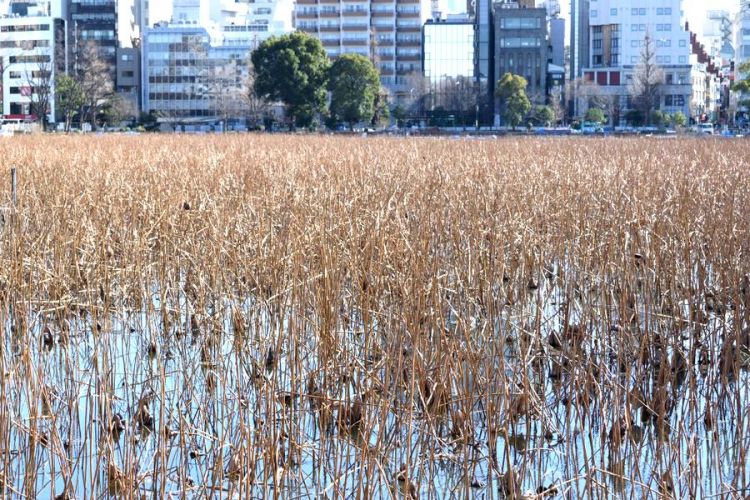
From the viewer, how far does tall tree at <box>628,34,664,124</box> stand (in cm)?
5178

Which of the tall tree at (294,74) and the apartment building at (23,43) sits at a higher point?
the apartment building at (23,43)

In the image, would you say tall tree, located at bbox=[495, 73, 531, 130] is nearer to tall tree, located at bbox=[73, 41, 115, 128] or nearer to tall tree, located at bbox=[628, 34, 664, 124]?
tall tree, located at bbox=[628, 34, 664, 124]

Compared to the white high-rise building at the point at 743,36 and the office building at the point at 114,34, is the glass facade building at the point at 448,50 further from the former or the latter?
the office building at the point at 114,34

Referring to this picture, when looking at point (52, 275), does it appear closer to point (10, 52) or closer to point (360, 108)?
point (360, 108)

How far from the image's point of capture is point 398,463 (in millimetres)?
3064

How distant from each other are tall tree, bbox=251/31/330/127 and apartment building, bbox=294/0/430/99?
33357 millimetres

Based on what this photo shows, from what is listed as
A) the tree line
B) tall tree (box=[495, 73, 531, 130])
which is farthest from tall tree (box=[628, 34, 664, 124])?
the tree line

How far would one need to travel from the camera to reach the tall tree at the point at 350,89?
40938 mm

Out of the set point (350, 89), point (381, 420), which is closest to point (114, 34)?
point (350, 89)

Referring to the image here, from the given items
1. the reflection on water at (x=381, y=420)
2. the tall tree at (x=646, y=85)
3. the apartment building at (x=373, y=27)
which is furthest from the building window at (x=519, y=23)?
the reflection on water at (x=381, y=420)

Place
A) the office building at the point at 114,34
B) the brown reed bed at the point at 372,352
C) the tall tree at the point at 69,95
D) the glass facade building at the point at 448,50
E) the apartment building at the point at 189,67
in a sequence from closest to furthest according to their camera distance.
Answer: the brown reed bed at the point at 372,352, the tall tree at the point at 69,95, the apartment building at the point at 189,67, the glass facade building at the point at 448,50, the office building at the point at 114,34

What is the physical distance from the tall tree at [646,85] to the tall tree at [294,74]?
17656mm

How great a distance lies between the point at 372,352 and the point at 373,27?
7038cm

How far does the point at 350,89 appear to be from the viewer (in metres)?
41.2
